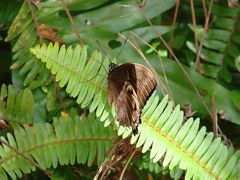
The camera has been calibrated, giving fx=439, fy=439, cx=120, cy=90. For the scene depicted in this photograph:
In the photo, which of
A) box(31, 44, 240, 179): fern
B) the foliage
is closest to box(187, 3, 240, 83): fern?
the foliage

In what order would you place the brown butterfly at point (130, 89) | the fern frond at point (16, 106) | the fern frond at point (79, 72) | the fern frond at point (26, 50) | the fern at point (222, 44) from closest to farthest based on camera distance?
the brown butterfly at point (130, 89) → the fern frond at point (79, 72) → the fern frond at point (16, 106) → the fern frond at point (26, 50) → the fern at point (222, 44)

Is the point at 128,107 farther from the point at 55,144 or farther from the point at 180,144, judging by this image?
the point at 55,144

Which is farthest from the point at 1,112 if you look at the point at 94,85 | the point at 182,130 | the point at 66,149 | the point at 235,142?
the point at 235,142

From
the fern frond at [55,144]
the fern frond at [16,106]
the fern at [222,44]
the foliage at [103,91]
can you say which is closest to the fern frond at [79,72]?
the foliage at [103,91]

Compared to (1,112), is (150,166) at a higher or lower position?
lower

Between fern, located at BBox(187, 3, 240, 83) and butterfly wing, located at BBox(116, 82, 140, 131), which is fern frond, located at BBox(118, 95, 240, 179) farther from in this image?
fern, located at BBox(187, 3, 240, 83)

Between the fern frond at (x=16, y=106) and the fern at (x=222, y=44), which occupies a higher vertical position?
the fern frond at (x=16, y=106)

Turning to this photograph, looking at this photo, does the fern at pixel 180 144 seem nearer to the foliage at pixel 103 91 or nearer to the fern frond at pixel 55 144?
the foliage at pixel 103 91

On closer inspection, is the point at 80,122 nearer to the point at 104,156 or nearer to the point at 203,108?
the point at 104,156
